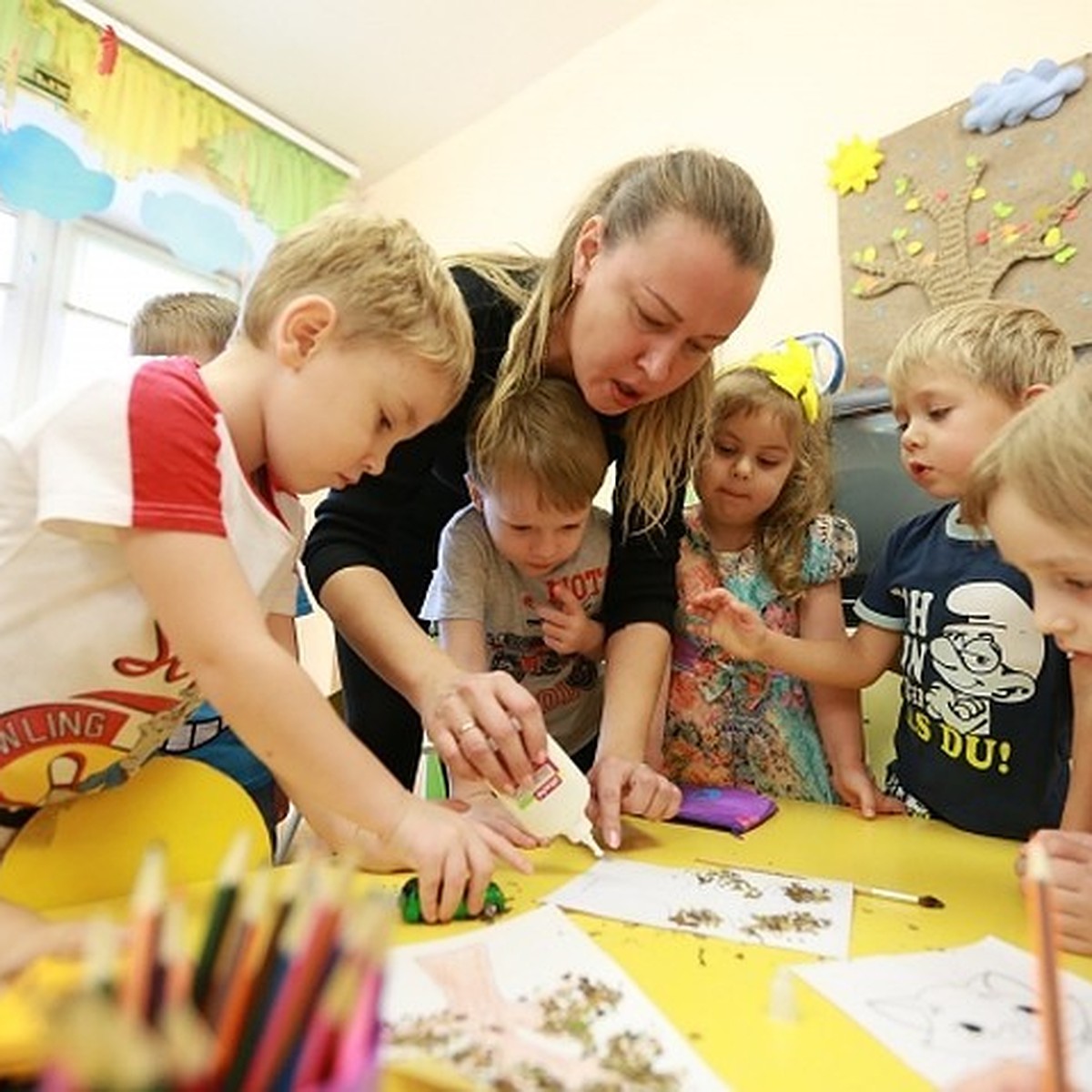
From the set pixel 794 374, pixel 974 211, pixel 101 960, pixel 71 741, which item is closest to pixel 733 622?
pixel 794 374

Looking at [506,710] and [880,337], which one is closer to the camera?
[506,710]

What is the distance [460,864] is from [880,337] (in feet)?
4.82

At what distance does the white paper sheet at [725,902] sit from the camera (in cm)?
A: 57

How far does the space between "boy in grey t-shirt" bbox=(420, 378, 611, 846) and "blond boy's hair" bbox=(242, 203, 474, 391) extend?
25 centimetres

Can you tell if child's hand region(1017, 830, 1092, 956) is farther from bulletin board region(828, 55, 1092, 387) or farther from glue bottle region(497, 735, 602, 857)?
bulletin board region(828, 55, 1092, 387)

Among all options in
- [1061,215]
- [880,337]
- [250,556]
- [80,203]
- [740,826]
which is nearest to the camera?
[250,556]

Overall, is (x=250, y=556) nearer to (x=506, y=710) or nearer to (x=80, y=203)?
(x=506, y=710)

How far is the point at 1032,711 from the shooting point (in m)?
0.93

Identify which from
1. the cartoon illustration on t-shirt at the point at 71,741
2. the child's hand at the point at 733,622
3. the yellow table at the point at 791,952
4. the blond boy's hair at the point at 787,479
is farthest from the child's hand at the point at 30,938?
the blond boy's hair at the point at 787,479

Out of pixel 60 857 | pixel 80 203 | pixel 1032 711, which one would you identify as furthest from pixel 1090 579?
pixel 80 203

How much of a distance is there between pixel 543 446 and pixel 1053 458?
0.51 metres

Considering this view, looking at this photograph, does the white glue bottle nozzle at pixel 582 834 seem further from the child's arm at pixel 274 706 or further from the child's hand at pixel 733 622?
the child's hand at pixel 733 622

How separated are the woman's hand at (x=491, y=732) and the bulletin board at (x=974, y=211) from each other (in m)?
1.22

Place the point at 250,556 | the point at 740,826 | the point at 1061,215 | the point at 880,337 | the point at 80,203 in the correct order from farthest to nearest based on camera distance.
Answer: the point at 80,203 → the point at 880,337 → the point at 1061,215 → the point at 740,826 → the point at 250,556
